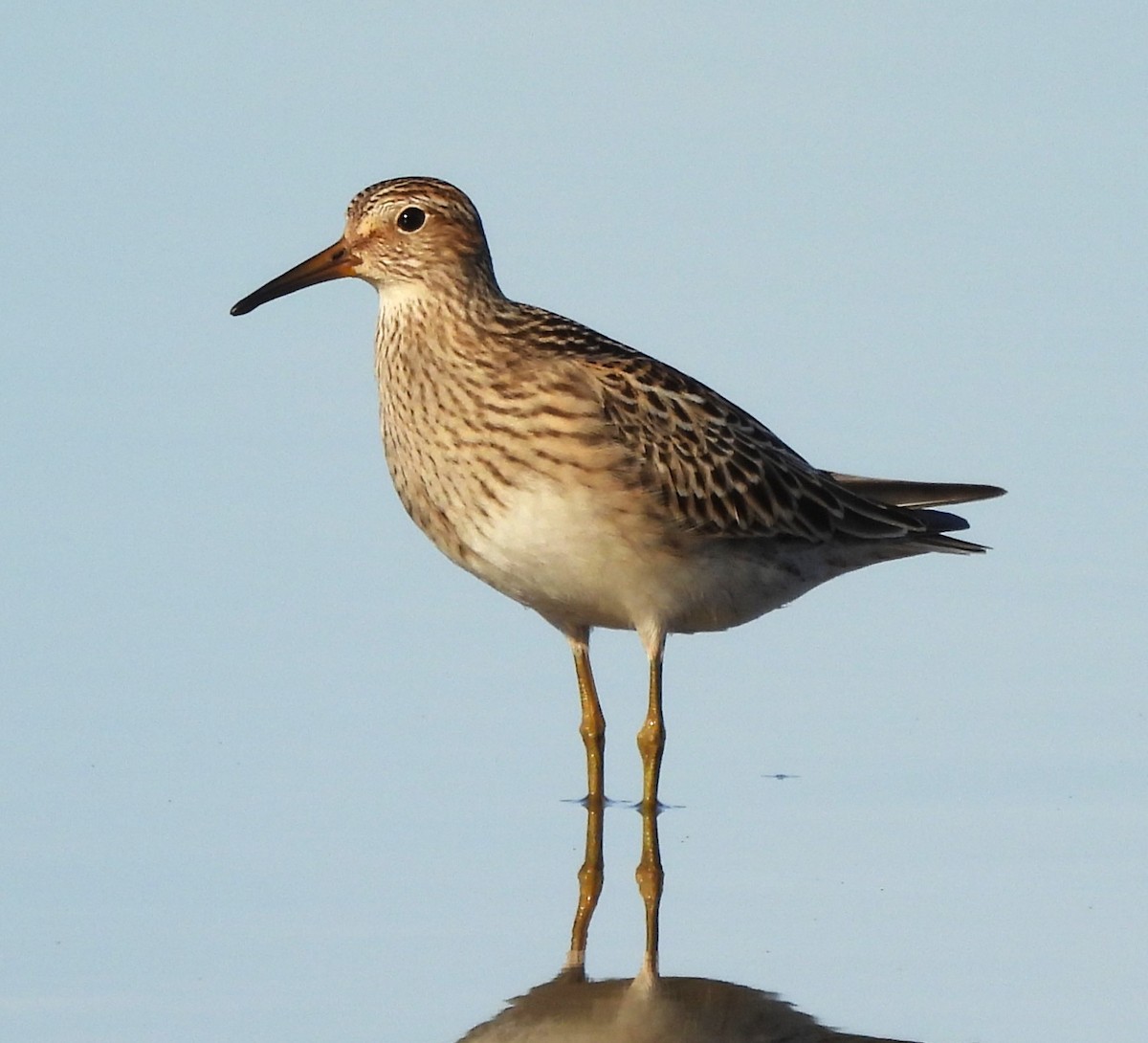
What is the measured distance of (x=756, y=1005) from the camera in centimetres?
812

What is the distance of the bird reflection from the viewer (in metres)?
7.85

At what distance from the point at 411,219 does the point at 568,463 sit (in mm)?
1507

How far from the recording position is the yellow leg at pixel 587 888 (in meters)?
8.71

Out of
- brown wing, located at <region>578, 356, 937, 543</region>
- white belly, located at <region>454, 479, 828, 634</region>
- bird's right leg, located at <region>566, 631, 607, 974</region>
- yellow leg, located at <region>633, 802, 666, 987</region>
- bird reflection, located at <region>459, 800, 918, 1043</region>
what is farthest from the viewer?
brown wing, located at <region>578, 356, 937, 543</region>

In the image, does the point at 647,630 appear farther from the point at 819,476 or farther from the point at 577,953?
the point at 577,953

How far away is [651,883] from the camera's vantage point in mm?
9773

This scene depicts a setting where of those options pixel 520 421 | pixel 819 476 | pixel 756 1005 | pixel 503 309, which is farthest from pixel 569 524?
pixel 756 1005

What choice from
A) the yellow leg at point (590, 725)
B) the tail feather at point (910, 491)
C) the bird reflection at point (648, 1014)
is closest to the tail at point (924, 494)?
the tail feather at point (910, 491)

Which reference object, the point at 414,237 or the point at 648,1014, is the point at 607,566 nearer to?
the point at 414,237

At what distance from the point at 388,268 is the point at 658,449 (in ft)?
4.97

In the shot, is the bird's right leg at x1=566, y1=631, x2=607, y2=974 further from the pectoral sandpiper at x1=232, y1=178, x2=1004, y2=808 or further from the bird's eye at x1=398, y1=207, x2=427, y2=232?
the bird's eye at x1=398, y1=207, x2=427, y2=232

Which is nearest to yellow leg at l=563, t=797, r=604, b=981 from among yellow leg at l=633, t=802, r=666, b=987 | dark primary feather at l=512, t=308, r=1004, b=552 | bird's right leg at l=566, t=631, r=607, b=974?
bird's right leg at l=566, t=631, r=607, b=974

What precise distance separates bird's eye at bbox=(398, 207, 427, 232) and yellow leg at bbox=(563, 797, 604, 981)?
9.01ft

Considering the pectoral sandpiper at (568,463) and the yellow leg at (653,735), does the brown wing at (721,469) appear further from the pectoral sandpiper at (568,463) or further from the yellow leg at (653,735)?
the yellow leg at (653,735)
